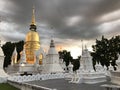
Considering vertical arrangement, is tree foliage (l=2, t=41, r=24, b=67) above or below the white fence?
above

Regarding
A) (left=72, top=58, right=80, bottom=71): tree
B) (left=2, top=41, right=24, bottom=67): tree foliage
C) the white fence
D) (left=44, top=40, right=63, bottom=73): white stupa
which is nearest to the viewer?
the white fence

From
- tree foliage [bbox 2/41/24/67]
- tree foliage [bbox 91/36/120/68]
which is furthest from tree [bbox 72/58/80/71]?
tree foliage [bbox 2/41/24/67]

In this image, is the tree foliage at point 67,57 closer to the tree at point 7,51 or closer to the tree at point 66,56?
the tree at point 66,56

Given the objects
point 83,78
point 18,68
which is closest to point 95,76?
point 83,78

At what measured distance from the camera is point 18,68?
52.6 metres

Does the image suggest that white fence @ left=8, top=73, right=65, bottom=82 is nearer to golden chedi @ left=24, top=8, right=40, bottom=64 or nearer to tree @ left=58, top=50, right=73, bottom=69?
golden chedi @ left=24, top=8, right=40, bottom=64

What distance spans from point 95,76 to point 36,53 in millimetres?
33191

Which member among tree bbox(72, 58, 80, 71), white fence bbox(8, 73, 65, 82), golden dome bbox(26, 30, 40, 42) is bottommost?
white fence bbox(8, 73, 65, 82)

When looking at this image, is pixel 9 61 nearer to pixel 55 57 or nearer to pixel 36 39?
pixel 36 39

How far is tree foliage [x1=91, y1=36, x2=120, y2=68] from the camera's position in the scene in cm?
5734

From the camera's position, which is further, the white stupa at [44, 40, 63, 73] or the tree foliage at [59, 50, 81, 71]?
the tree foliage at [59, 50, 81, 71]

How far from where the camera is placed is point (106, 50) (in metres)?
59.5

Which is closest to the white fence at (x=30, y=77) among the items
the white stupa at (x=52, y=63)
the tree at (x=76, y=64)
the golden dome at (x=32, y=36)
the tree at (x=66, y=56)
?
the white stupa at (x=52, y=63)

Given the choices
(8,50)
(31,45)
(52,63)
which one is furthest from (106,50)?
(8,50)
